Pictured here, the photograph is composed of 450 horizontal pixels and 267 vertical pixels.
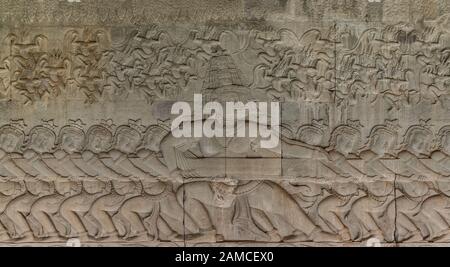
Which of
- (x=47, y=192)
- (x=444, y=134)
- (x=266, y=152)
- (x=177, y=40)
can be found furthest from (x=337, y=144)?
(x=47, y=192)

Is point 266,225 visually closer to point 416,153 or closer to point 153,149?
point 153,149

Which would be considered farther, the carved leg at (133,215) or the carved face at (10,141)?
the carved face at (10,141)

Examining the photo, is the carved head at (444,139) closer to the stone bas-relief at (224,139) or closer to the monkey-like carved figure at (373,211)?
the stone bas-relief at (224,139)

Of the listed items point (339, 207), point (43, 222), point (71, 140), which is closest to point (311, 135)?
point (339, 207)

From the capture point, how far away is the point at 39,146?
6.41 meters

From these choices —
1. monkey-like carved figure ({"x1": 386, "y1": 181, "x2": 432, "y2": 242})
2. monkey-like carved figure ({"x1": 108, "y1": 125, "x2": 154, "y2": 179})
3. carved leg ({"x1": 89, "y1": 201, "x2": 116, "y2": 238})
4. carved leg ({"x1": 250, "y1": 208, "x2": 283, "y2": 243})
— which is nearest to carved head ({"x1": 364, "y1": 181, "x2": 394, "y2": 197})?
monkey-like carved figure ({"x1": 386, "y1": 181, "x2": 432, "y2": 242})

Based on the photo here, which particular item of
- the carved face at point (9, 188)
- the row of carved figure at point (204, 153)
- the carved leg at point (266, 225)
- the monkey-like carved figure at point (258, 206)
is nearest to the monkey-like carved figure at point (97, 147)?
the row of carved figure at point (204, 153)

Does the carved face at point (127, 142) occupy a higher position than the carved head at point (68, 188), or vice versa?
the carved face at point (127, 142)

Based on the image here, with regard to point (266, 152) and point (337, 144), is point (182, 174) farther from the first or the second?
A: point (337, 144)

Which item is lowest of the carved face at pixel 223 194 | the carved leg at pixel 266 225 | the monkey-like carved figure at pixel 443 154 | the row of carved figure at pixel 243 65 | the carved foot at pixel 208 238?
the carved foot at pixel 208 238

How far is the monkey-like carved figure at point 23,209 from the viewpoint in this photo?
6340 mm

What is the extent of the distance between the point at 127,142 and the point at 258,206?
1.63 metres

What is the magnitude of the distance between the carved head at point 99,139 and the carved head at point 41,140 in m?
0.41

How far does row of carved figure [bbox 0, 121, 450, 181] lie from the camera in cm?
634
